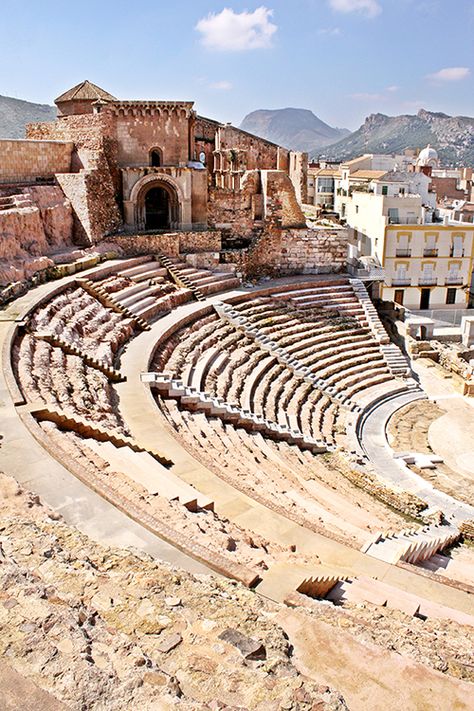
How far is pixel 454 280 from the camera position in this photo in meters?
A: 34.2

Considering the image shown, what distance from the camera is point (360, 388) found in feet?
72.5

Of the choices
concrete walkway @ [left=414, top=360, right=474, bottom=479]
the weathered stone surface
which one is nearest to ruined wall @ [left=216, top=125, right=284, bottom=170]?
concrete walkway @ [left=414, top=360, right=474, bottom=479]

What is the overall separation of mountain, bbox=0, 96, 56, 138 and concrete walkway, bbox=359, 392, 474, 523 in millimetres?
72476

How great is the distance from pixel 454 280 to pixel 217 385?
21099 millimetres

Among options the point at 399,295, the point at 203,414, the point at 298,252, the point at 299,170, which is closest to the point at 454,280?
the point at 399,295

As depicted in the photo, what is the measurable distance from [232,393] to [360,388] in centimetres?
613

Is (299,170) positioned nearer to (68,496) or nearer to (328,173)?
(328,173)

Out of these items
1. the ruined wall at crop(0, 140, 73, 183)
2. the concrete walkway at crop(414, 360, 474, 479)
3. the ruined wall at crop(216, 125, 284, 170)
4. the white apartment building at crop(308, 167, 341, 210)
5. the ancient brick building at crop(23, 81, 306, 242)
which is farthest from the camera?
the white apartment building at crop(308, 167, 341, 210)

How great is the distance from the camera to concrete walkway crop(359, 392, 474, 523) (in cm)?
1425

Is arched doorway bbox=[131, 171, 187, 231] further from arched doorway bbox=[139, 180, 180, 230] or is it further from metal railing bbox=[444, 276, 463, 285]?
metal railing bbox=[444, 276, 463, 285]

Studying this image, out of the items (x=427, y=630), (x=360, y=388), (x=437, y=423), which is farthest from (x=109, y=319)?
(x=427, y=630)

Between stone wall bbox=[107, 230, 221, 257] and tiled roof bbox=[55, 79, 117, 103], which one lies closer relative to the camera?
stone wall bbox=[107, 230, 221, 257]

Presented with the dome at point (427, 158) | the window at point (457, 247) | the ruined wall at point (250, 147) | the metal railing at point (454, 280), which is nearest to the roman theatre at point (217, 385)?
the ruined wall at point (250, 147)

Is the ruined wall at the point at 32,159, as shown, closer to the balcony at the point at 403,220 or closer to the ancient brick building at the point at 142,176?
the ancient brick building at the point at 142,176
